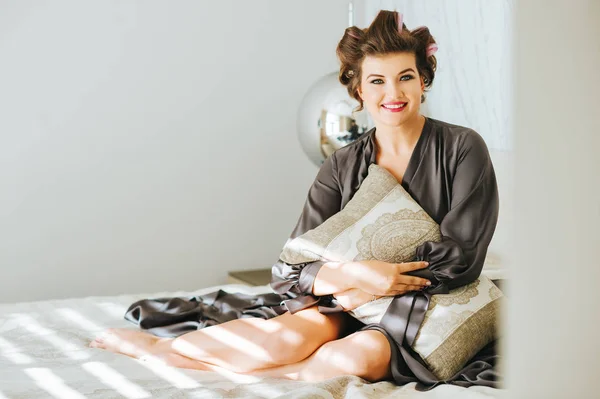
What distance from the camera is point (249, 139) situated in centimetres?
361

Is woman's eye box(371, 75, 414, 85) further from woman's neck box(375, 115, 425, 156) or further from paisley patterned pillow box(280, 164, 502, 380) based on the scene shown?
paisley patterned pillow box(280, 164, 502, 380)

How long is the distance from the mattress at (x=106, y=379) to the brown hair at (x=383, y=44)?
0.80 m

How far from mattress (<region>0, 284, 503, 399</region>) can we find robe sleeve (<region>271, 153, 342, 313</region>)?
0.25 m

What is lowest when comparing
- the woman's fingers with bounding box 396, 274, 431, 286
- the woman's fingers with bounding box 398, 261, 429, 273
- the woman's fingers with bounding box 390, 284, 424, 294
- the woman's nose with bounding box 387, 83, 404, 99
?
the woman's fingers with bounding box 390, 284, 424, 294

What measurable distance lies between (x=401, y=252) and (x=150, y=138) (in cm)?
197

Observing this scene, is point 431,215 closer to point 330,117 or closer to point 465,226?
point 465,226

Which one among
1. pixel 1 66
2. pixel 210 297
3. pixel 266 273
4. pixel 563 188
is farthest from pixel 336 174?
pixel 1 66

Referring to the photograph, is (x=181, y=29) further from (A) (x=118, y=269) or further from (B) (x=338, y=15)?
(A) (x=118, y=269)

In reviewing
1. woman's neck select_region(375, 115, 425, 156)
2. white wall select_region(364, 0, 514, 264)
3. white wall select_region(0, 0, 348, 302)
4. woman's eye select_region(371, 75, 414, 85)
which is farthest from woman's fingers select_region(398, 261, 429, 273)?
white wall select_region(0, 0, 348, 302)

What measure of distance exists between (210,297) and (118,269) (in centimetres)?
130

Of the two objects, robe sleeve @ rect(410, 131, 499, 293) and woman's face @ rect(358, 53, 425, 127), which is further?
woman's face @ rect(358, 53, 425, 127)

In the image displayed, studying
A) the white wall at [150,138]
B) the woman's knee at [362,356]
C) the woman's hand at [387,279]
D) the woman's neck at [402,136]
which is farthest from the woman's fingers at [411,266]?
the white wall at [150,138]

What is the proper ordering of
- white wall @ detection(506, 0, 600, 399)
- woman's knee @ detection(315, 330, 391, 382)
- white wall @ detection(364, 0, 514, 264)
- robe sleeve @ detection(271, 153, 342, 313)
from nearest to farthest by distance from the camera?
white wall @ detection(506, 0, 600, 399), woman's knee @ detection(315, 330, 391, 382), robe sleeve @ detection(271, 153, 342, 313), white wall @ detection(364, 0, 514, 264)

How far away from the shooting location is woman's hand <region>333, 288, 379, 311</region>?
1722 millimetres
